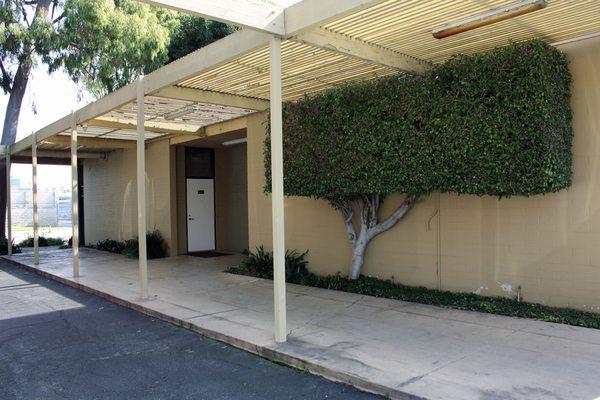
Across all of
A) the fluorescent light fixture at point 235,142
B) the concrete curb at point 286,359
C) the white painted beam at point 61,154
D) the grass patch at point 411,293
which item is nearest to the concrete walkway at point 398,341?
the concrete curb at point 286,359

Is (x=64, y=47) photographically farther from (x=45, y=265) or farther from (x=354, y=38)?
(x=354, y=38)

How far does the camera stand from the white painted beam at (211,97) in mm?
8117

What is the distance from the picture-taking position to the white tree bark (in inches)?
315

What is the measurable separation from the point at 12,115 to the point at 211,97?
11.6m

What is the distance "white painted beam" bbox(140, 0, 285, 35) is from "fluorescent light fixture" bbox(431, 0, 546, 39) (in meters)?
1.85

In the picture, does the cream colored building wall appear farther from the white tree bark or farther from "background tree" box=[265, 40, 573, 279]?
the white tree bark

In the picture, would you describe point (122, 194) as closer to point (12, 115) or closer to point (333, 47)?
point (12, 115)

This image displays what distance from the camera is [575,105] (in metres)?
6.16

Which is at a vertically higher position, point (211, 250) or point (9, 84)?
point (9, 84)

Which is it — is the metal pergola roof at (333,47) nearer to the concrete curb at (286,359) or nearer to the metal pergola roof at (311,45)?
the metal pergola roof at (311,45)

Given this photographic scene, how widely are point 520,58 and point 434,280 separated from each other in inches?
139

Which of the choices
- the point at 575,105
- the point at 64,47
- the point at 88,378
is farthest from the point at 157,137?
the point at 575,105

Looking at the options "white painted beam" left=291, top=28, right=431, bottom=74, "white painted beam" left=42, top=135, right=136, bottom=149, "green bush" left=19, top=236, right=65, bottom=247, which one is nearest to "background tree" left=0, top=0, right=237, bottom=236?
"green bush" left=19, top=236, right=65, bottom=247

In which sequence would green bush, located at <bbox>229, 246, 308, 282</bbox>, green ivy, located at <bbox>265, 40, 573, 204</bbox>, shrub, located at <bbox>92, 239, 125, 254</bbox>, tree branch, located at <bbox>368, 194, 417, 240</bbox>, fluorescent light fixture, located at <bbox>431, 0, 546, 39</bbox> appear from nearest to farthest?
fluorescent light fixture, located at <bbox>431, 0, 546, 39</bbox> → green ivy, located at <bbox>265, 40, 573, 204</bbox> → tree branch, located at <bbox>368, 194, 417, 240</bbox> → green bush, located at <bbox>229, 246, 308, 282</bbox> → shrub, located at <bbox>92, 239, 125, 254</bbox>
